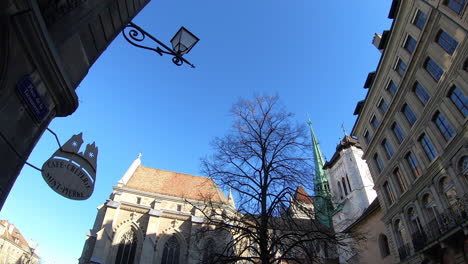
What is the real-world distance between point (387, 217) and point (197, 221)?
18855mm

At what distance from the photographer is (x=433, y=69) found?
47.9ft

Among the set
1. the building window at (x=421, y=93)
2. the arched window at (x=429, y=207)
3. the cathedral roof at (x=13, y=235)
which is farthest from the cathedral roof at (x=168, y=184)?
the cathedral roof at (x=13, y=235)

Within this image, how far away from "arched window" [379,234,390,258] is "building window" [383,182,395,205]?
3.74m

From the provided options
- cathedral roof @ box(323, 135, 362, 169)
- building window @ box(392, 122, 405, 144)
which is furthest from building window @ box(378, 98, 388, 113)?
cathedral roof @ box(323, 135, 362, 169)

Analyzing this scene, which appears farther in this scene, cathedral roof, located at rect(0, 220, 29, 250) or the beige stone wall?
cathedral roof, located at rect(0, 220, 29, 250)

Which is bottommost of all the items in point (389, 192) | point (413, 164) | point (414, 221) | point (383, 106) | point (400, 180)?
point (414, 221)

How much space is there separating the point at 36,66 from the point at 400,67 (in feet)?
63.5

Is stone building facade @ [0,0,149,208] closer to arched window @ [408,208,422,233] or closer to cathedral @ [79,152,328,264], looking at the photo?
arched window @ [408,208,422,233]

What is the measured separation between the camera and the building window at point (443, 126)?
13352 millimetres

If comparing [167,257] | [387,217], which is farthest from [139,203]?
[387,217]

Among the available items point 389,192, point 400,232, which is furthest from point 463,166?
point 389,192

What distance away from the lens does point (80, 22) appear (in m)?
4.18

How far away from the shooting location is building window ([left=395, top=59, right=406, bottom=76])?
17.0m

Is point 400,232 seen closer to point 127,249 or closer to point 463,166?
point 463,166
